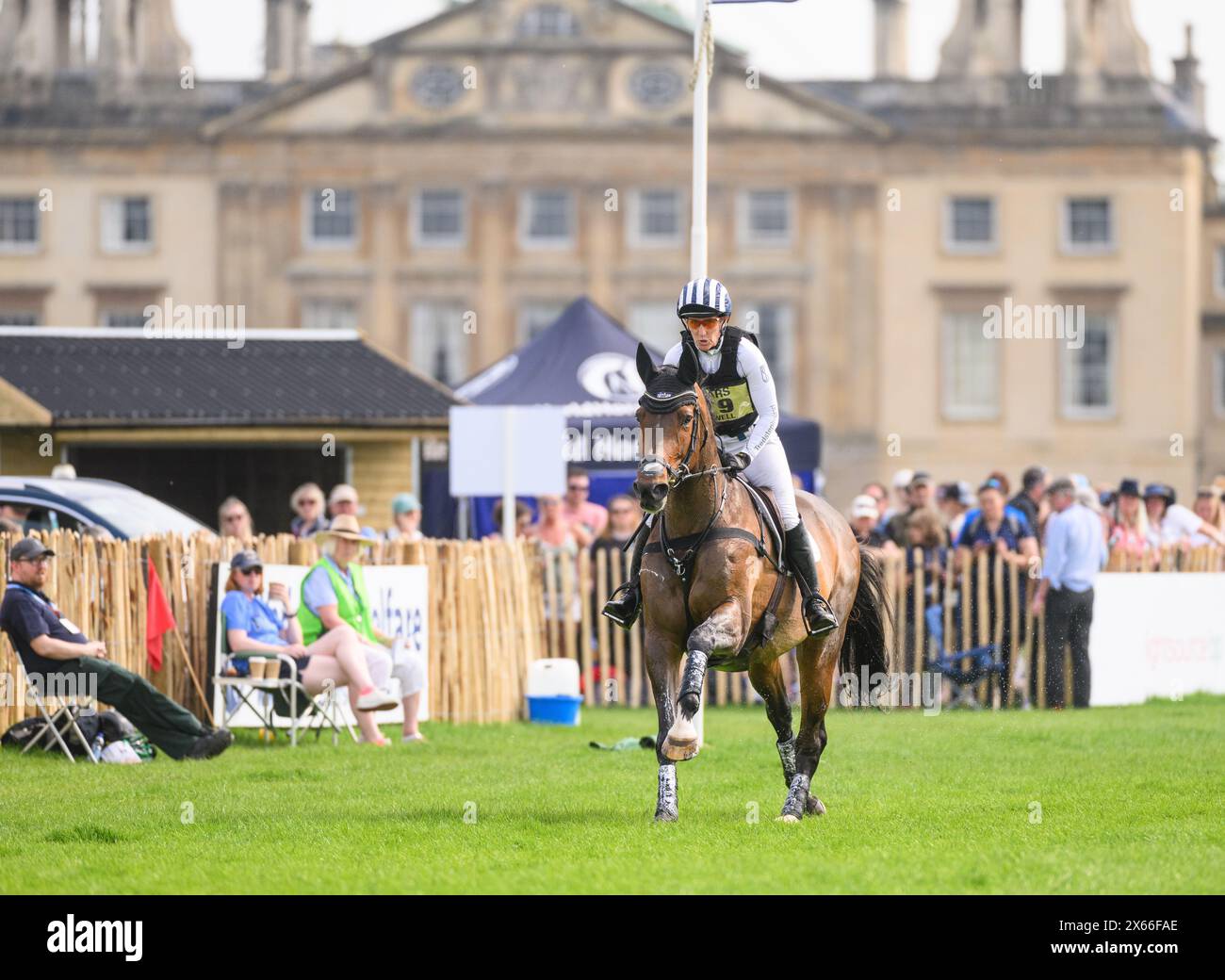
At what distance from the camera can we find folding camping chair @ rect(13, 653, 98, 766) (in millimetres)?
15029

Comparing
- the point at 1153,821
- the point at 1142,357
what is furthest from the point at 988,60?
the point at 1153,821

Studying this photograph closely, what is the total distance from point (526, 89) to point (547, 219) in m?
3.74

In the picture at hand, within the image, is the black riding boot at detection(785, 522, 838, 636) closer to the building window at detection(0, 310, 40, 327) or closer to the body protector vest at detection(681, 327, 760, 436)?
the body protector vest at detection(681, 327, 760, 436)

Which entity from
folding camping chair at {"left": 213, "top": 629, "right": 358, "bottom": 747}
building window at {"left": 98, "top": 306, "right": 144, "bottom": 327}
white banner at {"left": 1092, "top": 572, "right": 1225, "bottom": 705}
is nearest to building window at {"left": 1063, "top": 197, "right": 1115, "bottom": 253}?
building window at {"left": 98, "top": 306, "right": 144, "bottom": 327}

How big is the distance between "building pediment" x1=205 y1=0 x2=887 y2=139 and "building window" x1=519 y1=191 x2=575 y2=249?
1.94 m

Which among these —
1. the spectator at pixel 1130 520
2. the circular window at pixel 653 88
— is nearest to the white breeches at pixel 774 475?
the spectator at pixel 1130 520

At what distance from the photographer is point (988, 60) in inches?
2394

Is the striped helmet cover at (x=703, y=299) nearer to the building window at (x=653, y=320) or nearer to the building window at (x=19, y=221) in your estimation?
the building window at (x=653, y=320)

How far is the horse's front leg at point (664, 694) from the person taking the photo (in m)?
11.1

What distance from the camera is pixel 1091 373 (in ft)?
195

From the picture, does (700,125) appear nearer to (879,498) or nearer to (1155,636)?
(1155,636)

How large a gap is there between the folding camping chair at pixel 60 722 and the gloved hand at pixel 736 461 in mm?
5814
